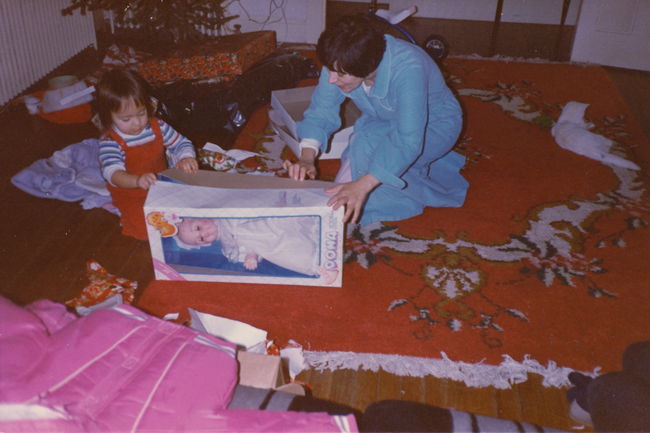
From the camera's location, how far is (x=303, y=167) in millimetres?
1517

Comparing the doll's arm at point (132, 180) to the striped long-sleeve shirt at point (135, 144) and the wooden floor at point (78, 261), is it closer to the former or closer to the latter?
the striped long-sleeve shirt at point (135, 144)

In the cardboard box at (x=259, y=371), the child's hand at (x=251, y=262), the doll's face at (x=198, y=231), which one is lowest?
the child's hand at (x=251, y=262)

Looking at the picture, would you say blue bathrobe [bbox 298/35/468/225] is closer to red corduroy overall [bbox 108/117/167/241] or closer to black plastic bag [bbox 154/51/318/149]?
red corduroy overall [bbox 108/117/167/241]

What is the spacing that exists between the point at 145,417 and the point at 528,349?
3.31ft

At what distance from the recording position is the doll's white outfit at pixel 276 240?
1.36m

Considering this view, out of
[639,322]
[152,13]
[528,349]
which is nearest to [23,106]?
[152,13]

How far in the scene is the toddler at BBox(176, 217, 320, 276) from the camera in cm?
136

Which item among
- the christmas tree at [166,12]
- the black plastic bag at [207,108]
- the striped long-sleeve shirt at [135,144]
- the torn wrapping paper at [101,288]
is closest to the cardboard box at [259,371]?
the torn wrapping paper at [101,288]

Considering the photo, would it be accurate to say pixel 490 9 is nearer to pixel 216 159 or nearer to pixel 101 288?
pixel 216 159

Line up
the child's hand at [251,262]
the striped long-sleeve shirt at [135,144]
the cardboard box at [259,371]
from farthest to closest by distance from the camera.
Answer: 1. the striped long-sleeve shirt at [135,144]
2. the child's hand at [251,262]
3. the cardboard box at [259,371]

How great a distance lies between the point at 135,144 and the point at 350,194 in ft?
2.53

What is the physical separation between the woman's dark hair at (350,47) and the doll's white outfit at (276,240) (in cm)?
40

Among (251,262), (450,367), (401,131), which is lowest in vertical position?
(450,367)

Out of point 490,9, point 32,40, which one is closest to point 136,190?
point 32,40
